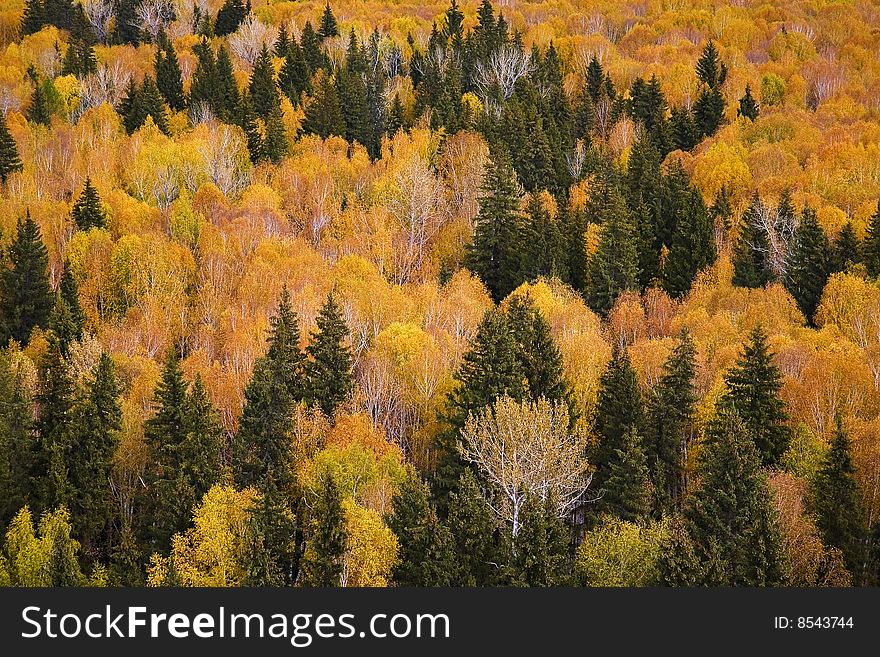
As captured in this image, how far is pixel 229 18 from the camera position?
154125mm

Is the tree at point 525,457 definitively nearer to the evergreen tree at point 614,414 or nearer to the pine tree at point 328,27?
the evergreen tree at point 614,414

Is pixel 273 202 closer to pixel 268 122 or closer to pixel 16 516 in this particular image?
pixel 268 122

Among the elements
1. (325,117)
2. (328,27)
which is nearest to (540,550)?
(325,117)

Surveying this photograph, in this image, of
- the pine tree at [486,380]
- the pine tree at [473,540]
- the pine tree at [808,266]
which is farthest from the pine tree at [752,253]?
the pine tree at [473,540]

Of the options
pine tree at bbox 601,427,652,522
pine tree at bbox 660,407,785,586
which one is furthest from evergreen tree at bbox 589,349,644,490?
→ pine tree at bbox 660,407,785,586

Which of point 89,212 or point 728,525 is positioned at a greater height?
point 89,212

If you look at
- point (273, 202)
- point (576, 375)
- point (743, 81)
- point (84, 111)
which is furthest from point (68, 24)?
point (576, 375)

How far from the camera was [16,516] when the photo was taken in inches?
2067

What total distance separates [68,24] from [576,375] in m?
115

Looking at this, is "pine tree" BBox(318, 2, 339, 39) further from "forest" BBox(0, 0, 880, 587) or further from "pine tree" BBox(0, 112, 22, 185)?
"pine tree" BBox(0, 112, 22, 185)

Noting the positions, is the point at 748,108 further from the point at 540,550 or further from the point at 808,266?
the point at 540,550

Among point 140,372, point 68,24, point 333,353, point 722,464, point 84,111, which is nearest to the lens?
point 722,464

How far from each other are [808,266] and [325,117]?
55097 millimetres

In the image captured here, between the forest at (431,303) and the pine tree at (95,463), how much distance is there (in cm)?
17
